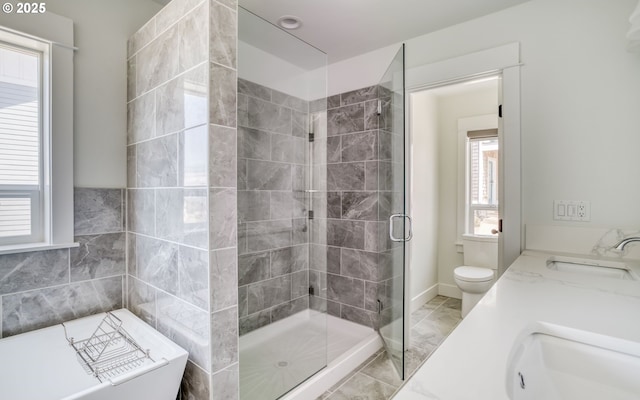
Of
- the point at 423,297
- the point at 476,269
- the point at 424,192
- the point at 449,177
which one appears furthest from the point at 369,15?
the point at 423,297

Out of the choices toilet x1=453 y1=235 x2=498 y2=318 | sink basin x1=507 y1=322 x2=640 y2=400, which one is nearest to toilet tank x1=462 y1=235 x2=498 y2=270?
toilet x1=453 y1=235 x2=498 y2=318

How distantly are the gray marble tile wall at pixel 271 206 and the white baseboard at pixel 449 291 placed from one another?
2081mm

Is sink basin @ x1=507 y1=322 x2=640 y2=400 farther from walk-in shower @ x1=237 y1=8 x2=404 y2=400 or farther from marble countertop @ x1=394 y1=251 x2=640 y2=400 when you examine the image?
walk-in shower @ x1=237 y1=8 x2=404 y2=400

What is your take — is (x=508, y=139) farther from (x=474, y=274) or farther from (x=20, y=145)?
(x=20, y=145)

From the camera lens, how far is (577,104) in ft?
5.72

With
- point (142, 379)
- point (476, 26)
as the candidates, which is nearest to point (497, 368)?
point (142, 379)

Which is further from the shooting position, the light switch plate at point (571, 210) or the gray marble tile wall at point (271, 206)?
the gray marble tile wall at point (271, 206)

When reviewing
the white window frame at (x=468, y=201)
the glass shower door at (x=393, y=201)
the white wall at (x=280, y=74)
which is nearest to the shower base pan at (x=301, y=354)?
the glass shower door at (x=393, y=201)

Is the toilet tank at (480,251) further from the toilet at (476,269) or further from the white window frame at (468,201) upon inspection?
the white window frame at (468,201)

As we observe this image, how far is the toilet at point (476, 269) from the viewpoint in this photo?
3.01 meters

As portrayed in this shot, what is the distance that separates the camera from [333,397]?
189 cm

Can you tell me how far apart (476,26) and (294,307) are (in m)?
2.56

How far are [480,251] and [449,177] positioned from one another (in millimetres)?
983

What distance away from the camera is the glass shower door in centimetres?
212
